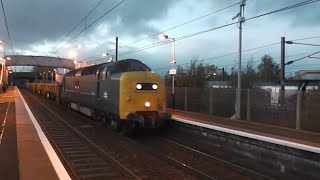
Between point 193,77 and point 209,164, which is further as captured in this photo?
point 193,77

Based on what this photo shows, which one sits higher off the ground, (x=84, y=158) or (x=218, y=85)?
(x=218, y=85)

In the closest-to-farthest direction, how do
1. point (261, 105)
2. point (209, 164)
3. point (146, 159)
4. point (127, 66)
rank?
point (209, 164) → point (146, 159) → point (127, 66) → point (261, 105)

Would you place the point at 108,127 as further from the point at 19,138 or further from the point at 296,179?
the point at 296,179

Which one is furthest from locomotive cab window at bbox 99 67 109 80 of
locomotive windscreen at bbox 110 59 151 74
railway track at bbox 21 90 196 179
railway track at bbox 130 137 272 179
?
railway track at bbox 130 137 272 179

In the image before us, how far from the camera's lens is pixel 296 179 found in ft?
40.8

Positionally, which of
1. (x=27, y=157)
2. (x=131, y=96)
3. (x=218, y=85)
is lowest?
(x=27, y=157)

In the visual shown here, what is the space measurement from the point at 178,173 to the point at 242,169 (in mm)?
1866

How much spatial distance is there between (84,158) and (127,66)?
21.4 feet

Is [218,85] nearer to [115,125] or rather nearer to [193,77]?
[193,77]

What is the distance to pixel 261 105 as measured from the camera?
24.3 m

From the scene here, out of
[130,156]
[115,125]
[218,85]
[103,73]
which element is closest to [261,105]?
[115,125]

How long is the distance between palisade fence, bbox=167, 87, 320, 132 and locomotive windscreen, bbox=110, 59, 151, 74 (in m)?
6.96

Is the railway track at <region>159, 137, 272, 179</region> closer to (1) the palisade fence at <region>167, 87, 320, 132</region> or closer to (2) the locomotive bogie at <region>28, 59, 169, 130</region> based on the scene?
(2) the locomotive bogie at <region>28, 59, 169, 130</region>

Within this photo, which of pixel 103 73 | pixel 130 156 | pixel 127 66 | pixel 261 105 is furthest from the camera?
pixel 261 105
